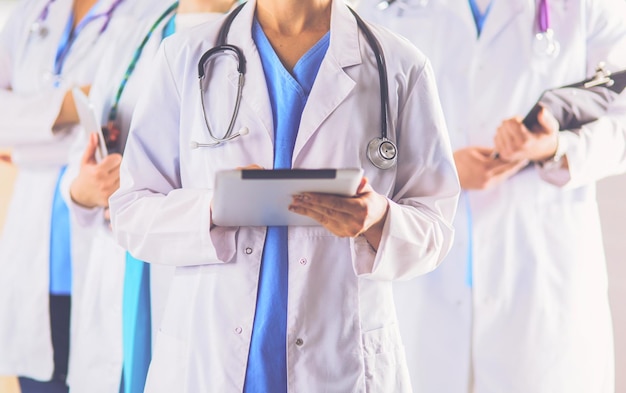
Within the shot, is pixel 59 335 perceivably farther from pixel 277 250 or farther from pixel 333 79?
pixel 333 79

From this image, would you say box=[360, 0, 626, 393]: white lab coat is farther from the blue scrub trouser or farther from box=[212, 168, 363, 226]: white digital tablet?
the blue scrub trouser

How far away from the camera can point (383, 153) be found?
1.17 meters

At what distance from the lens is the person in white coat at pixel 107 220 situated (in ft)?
5.70

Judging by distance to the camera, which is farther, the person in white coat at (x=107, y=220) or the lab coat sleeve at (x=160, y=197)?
the person in white coat at (x=107, y=220)

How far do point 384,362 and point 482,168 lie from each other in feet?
2.31

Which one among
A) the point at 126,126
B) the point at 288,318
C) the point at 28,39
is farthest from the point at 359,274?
the point at 28,39

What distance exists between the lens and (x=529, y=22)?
173 cm

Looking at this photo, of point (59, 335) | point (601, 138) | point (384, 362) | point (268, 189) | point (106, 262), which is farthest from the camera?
point (59, 335)

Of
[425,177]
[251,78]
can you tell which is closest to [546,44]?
[425,177]

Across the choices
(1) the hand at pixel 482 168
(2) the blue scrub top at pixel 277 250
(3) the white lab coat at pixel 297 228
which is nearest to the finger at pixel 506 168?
(1) the hand at pixel 482 168

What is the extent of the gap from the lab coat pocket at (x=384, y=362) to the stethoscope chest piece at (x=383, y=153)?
26cm

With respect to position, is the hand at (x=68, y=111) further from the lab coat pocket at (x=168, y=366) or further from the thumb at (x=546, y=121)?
the thumb at (x=546, y=121)

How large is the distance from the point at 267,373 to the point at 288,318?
89 millimetres

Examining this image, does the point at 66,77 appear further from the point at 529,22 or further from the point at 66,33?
the point at 529,22
